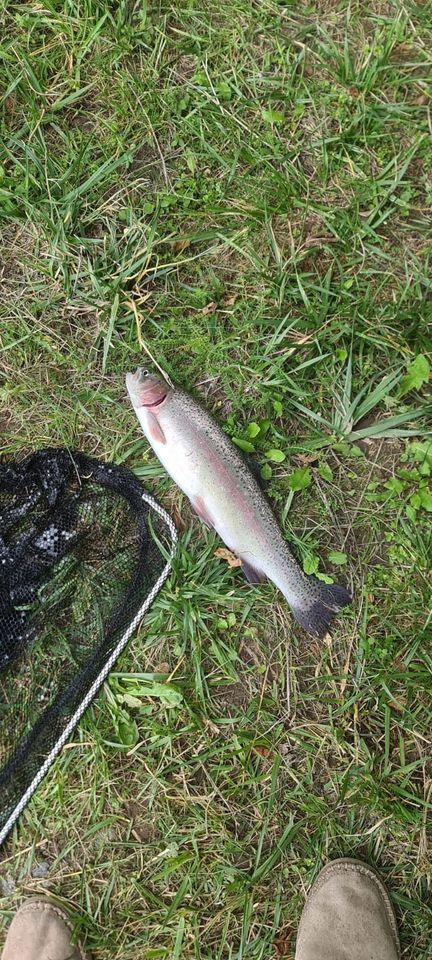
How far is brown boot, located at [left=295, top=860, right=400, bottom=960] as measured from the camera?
288cm

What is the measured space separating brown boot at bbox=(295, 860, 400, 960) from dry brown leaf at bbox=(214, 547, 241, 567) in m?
1.48

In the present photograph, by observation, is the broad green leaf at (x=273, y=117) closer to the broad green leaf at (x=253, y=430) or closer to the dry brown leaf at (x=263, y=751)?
the broad green leaf at (x=253, y=430)

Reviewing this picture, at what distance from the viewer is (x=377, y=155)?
326 centimetres

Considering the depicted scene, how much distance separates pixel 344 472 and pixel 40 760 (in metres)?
2.04

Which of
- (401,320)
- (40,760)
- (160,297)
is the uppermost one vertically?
(160,297)

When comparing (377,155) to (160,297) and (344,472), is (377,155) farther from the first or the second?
(344,472)

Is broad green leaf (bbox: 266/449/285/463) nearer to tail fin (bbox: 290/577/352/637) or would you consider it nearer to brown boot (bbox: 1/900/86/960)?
tail fin (bbox: 290/577/352/637)

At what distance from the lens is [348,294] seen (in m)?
3.19

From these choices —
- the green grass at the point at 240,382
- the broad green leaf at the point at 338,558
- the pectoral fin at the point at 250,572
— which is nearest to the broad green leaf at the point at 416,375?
the green grass at the point at 240,382

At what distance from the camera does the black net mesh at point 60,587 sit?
2963 mm

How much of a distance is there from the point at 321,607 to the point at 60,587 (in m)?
1.27

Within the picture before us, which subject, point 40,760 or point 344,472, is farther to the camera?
point 344,472

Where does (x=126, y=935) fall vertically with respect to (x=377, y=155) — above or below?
below

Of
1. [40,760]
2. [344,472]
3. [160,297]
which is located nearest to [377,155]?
[160,297]
